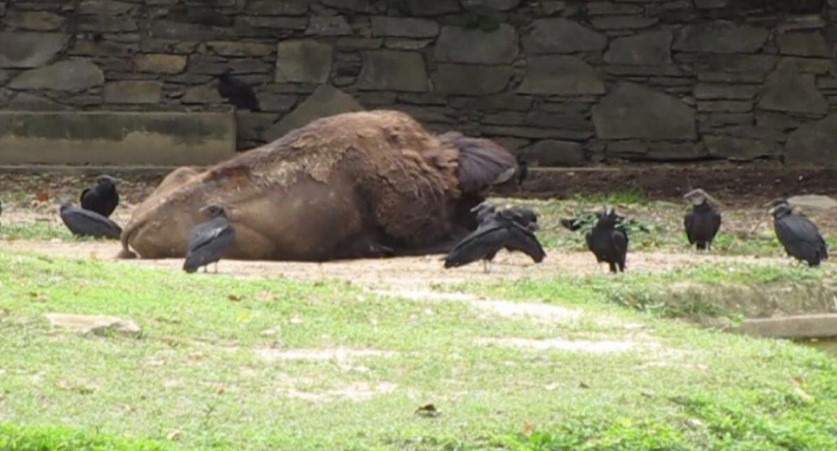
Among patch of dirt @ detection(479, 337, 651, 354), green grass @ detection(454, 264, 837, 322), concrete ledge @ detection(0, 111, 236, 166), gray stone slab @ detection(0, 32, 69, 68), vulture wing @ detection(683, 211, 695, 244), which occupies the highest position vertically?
patch of dirt @ detection(479, 337, 651, 354)

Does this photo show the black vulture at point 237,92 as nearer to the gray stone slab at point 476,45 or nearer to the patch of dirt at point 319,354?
the gray stone slab at point 476,45

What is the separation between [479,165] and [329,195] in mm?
1191

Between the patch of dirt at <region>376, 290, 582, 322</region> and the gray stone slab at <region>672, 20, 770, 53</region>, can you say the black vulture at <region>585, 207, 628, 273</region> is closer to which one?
the patch of dirt at <region>376, 290, 582, 322</region>

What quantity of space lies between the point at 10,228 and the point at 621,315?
554 centimetres

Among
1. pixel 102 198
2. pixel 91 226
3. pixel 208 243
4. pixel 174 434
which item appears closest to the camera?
pixel 174 434

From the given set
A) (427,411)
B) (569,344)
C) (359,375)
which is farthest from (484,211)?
(427,411)

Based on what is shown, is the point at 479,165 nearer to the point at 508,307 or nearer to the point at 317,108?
the point at 508,307

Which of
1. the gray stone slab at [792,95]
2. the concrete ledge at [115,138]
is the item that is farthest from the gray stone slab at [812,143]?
the concrete ledge at [115,138]

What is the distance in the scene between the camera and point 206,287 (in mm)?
10000

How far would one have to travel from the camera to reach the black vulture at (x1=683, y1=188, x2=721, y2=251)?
514 inches

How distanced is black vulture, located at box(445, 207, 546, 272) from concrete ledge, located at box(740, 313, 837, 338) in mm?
1562

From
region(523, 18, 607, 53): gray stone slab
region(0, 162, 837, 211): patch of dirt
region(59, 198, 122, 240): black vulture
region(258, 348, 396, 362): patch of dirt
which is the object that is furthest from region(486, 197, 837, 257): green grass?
region(258, 348, 396, 362): patch of dirt

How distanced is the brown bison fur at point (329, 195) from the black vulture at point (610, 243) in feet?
4.64

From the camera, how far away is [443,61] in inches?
748
